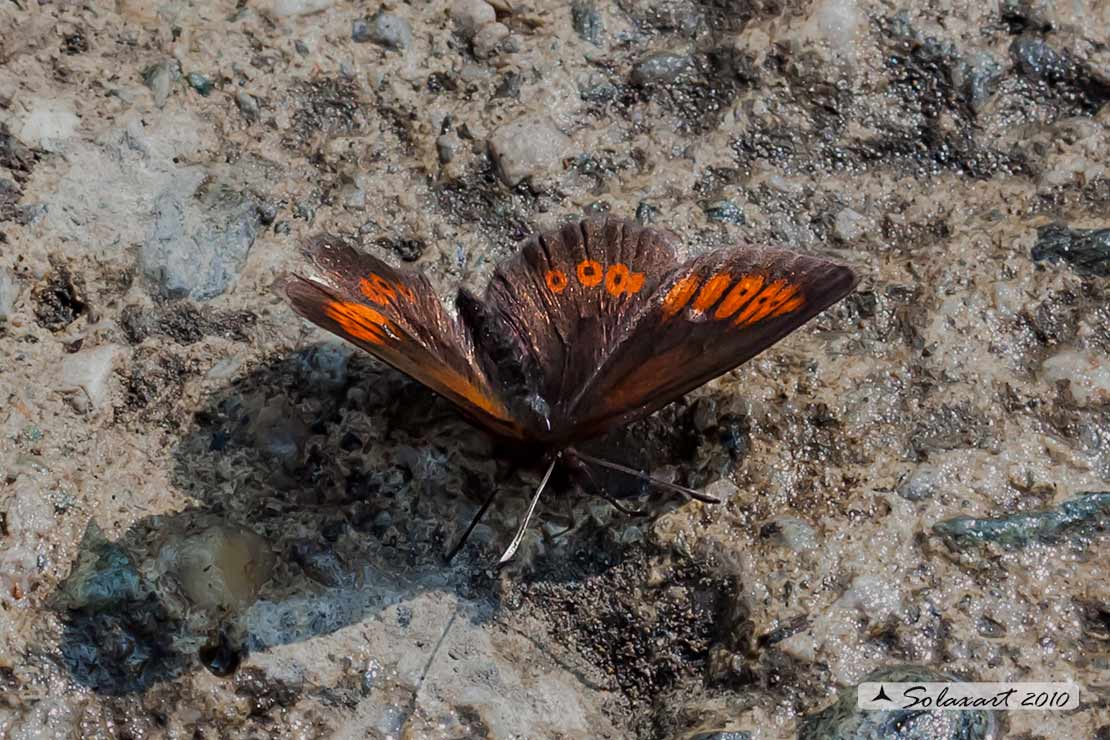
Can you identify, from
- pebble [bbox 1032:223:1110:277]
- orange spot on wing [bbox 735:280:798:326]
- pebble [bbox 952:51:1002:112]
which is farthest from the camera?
pebble [bbox 952:51:1002:112]

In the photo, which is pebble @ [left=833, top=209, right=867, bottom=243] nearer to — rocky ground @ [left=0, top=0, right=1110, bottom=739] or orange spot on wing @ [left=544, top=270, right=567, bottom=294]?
rocky ground @ [left=0, top=0, right=1110, bottom=739]

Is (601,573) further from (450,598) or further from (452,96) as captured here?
(452,96)

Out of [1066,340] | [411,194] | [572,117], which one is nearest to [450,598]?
[411,194]

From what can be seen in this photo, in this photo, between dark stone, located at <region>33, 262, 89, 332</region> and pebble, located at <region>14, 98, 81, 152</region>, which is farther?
pebble, located at <region>14, 98, 81, 152</region>

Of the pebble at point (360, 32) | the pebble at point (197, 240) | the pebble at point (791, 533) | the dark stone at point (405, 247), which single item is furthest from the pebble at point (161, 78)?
the pebble at point (791, 533)

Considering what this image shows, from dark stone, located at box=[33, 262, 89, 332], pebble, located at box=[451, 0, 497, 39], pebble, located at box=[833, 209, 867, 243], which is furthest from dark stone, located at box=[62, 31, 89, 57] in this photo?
pebble, located at box=[833, 209, 867, 243]

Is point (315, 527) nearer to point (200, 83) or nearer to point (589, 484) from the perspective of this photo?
point (589, 484)
